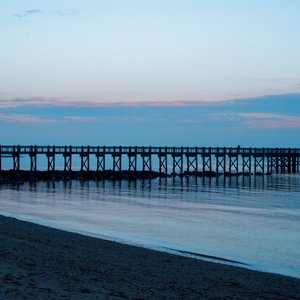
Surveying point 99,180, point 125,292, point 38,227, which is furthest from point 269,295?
point 99,180

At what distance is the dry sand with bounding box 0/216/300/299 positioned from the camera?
9359 mm

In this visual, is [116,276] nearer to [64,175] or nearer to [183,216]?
[183,216]

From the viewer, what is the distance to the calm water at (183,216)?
60.5ft

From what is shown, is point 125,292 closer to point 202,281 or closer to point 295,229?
point 202,281

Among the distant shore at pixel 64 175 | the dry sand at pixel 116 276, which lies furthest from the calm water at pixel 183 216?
the distant shore at pixel 64 175

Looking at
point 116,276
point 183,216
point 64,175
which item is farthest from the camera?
point 64,175

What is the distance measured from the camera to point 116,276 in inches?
435

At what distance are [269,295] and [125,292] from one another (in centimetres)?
288

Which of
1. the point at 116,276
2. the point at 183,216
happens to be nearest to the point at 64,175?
the point at 183,216

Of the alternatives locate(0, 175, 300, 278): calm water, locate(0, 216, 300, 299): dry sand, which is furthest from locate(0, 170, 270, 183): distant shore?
locate(0, 216, 300, 299): dry sand

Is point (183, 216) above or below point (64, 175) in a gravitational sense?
below

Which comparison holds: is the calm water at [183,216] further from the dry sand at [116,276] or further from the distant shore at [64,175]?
the distant shore at [64,175]

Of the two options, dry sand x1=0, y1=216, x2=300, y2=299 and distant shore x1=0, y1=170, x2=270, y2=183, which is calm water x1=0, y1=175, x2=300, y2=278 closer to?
dry sand x1=0, y1=216, x2=300, y2=299

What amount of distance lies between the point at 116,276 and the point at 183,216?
16.9m
